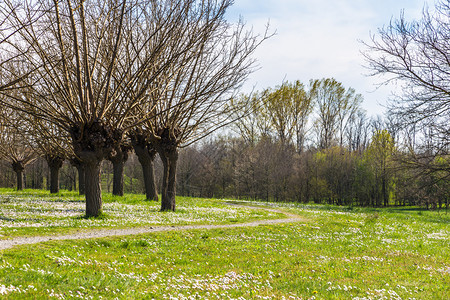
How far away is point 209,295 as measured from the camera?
6.95 metres

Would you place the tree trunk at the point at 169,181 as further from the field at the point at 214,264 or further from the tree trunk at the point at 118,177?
the tree trunk at the point at 118,177

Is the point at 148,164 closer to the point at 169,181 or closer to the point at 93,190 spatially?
the point at 169,181

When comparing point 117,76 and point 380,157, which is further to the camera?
point 380,157

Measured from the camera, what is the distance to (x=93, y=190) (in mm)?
16828

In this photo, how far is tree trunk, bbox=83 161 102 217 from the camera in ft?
54.5

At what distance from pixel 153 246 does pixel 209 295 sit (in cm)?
521

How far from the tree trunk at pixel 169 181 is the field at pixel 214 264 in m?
3.97

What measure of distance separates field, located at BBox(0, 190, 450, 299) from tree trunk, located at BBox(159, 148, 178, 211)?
397 cm

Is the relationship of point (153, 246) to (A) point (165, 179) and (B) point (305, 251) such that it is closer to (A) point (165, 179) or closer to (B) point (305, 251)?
(B) point (305, 251)

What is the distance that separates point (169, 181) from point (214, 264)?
12526 millimetres

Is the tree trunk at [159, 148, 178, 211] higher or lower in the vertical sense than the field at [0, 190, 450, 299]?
higher

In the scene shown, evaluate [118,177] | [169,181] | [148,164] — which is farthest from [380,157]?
[169,181]

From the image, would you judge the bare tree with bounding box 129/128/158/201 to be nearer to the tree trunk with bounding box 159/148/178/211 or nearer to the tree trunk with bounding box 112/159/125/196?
the tree trunk with bounding box 112/159/125/196

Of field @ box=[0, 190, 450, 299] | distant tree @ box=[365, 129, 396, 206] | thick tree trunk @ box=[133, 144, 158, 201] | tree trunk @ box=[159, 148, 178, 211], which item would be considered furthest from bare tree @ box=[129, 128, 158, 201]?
distant tree @ box=[365, 129, 396, 206]
